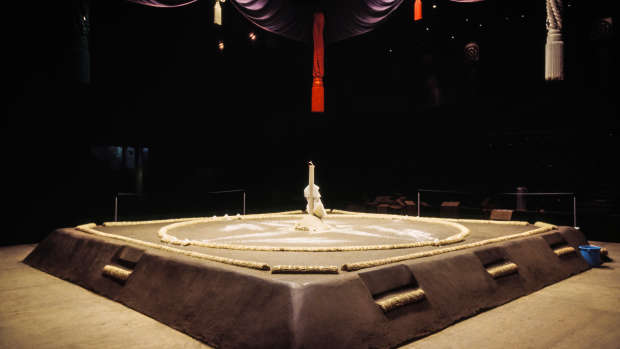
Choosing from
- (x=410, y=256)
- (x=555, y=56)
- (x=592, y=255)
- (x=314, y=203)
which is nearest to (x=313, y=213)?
(x=314, y=203)

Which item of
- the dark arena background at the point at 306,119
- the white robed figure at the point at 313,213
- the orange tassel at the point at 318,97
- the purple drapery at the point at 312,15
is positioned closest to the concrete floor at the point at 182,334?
the dark arena background at the point at 306,119

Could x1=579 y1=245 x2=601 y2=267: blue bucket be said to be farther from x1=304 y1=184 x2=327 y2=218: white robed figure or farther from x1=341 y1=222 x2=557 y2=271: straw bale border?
x1=304 y1=184 x2=327 y2=218: white robed figure

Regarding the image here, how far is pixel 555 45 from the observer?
3.82 metres

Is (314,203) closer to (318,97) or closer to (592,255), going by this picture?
(318,97)

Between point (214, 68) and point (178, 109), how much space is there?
4.09 feet

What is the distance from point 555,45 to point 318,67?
251 cm

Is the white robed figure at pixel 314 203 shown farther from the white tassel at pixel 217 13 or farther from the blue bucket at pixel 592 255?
the blue bucket at pixel 592 255

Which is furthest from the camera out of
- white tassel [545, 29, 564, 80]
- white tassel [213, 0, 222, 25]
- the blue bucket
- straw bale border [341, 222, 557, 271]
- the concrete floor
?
the blue bucket

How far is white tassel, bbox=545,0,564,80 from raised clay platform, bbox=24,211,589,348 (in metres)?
1.64

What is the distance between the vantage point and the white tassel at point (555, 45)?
3.78 meters

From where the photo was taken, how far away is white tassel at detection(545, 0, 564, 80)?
12.4 ft

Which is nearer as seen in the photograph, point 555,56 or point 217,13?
point 555,56

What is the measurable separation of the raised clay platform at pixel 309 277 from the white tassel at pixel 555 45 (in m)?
1.64

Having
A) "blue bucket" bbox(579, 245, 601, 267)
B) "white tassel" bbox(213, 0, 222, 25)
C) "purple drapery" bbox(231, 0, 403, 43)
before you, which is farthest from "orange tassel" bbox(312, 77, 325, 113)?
"blue bucket" bbox(579, 245, 601, 267)
